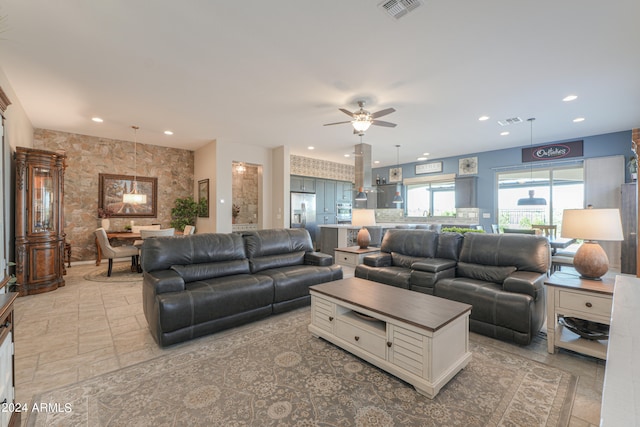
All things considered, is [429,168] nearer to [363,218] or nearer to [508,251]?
[363,218]

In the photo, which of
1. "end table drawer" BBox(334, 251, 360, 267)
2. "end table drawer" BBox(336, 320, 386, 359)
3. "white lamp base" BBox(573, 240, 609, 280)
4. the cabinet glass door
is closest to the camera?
"end table drawer" BBox(336, 320, 386, 359)

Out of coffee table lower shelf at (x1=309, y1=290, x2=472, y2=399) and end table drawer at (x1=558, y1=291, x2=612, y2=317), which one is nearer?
coffee table lower shelf at (x1=309, y1=290, x2=472, y2=399)

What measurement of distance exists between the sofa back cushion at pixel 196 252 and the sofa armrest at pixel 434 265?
216cm

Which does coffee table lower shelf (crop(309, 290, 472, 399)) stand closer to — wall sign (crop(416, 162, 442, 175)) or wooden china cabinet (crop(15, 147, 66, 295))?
wooden china cabinet (crop(15, 147, 66, 295))

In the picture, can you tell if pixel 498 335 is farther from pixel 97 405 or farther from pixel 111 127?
pixel 111 127

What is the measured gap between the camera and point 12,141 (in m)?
4.17

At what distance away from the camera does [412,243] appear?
13.2 feet

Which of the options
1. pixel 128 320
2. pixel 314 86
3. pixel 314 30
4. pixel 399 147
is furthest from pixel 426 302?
pixel 399 147

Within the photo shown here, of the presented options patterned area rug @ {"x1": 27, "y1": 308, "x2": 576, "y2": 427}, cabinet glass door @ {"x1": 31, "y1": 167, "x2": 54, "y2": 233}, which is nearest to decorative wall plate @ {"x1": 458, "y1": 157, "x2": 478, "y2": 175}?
patterned area rug @ {"x1": 27, "y1": 308, "x2": 576, "y2": 427}

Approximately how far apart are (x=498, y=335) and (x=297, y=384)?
2002mm

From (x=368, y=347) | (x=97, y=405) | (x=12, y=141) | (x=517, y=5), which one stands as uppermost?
(x=517, y=5)

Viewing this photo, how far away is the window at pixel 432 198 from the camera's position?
8555 millimetres

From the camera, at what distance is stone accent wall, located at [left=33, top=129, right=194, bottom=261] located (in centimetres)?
613

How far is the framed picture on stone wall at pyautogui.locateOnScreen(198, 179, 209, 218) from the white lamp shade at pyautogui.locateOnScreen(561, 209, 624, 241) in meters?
6.74
